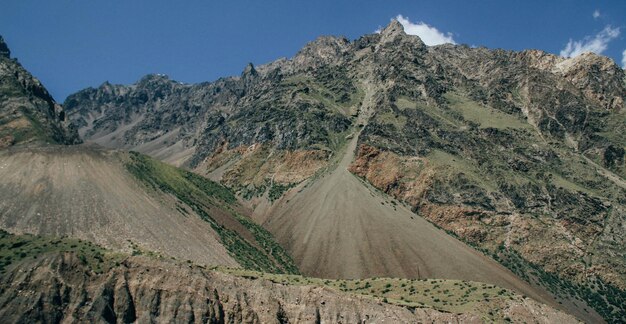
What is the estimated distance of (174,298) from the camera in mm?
61969

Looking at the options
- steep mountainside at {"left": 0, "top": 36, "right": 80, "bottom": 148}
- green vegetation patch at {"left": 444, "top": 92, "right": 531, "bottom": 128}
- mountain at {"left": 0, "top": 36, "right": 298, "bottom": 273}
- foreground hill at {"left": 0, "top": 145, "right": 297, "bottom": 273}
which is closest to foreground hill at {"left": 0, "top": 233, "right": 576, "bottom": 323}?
foreground hill at {"left": 0, "top": 145, "right": 297, "bottom": 273}

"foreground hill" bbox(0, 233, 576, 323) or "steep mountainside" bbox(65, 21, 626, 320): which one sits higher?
"steep mountainside" bbox(65, 21, 626, 320)

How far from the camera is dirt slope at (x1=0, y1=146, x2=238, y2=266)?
85.7 metres

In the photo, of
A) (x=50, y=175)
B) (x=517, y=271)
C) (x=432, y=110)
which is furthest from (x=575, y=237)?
(x=50, y=175)

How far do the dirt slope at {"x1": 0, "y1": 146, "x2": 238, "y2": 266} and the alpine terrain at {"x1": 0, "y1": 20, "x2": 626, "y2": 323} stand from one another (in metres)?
0.41

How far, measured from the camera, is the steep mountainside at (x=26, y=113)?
149m

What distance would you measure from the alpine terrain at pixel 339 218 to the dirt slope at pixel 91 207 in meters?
0.41

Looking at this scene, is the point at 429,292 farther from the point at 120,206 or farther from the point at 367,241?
the point at 120,206

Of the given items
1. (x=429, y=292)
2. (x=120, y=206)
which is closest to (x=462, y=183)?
(x=429, y=292)

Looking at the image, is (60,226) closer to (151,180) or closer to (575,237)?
(151,180)

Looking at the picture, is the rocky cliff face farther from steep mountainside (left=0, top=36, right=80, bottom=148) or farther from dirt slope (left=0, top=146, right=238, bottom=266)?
steep mountainside (left=0, top=36, right=80, bottom=148)

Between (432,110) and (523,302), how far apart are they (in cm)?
12418

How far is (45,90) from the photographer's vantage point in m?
194

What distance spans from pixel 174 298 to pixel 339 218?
76.8 metres
